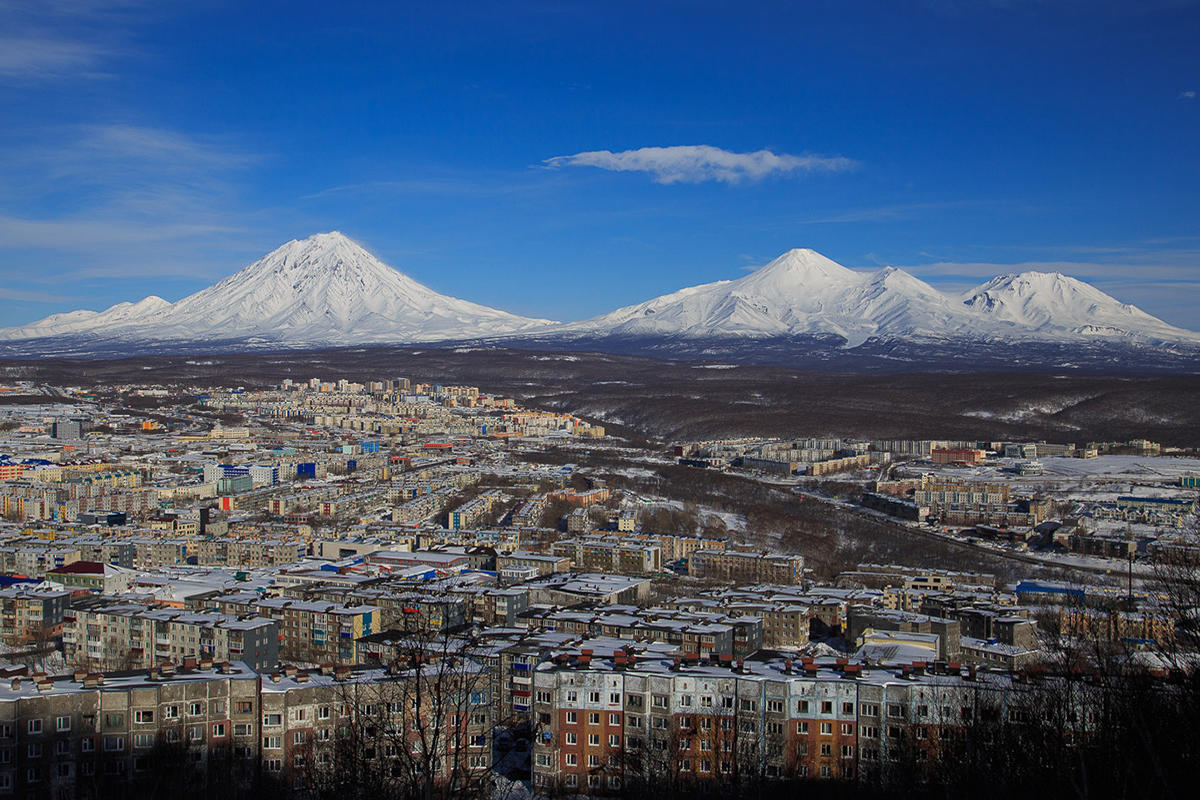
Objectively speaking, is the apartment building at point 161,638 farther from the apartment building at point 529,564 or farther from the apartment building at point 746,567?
the apartment building at point 746,567

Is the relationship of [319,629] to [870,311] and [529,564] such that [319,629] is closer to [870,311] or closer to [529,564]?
[529,564]

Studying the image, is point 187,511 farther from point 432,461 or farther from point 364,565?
point 432,461

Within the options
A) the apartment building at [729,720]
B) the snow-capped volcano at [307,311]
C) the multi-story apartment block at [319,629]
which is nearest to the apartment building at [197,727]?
the apartment building at [729,720]

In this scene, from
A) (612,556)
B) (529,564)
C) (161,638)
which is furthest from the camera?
(612,556)

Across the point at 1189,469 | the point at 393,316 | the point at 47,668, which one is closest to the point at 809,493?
the point at 1189,469

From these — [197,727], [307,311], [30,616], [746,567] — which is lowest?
[746,567]

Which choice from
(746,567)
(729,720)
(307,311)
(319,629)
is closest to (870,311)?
(307,311)

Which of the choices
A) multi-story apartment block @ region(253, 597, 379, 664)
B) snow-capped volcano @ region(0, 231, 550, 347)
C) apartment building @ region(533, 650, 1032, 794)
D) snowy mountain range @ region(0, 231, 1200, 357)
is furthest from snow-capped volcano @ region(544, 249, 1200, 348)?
apartment building @ region(533, 650, 1032, 794)

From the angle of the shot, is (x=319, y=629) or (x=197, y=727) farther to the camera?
(x=319, y=629)
